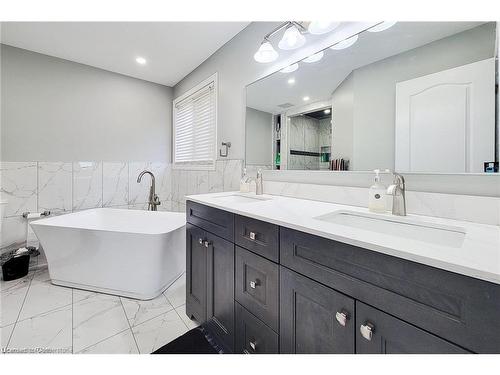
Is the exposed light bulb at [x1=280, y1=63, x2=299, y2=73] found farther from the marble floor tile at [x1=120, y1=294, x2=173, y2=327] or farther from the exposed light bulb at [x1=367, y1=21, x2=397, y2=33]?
the marble floor tile at [x1=120, y1=294, x2=173, y2=327]

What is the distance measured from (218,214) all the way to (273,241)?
0.45 metres

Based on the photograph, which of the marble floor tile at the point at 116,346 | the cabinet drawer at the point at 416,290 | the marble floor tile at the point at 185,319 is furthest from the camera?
the marble floor tile at the point at 185,319

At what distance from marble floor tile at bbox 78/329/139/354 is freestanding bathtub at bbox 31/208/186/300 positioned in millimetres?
428

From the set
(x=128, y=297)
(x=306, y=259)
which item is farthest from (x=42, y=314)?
(x=306, y=259)

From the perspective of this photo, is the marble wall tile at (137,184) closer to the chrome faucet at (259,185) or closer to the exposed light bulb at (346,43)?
the chrome faucet at (259,185)

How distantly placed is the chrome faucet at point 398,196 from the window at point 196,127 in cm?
181

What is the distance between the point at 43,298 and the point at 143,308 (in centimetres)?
89

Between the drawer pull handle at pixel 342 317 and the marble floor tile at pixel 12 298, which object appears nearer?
the drawer pull handle at pixel 342 317

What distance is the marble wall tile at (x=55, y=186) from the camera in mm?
2418

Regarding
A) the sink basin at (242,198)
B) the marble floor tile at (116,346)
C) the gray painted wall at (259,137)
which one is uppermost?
the gray painted wall at (259,137)

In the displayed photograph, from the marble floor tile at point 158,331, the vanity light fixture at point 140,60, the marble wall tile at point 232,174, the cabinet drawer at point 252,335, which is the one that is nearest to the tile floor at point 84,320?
the marble floor tile at point 158,331

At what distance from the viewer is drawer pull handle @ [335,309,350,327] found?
2.25 ft

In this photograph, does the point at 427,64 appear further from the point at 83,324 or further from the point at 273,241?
the point at 83,324
